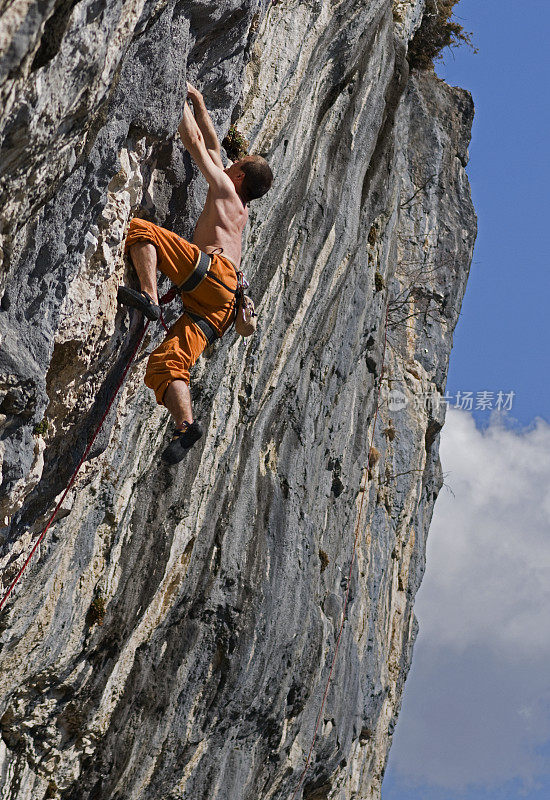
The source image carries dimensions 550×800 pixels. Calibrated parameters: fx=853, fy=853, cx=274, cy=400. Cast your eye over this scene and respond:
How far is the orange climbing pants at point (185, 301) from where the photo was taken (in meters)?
6.59

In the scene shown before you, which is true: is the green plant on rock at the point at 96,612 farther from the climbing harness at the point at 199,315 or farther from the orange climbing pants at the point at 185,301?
the climbing harness at the point at 199,315

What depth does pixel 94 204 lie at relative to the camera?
18.1ft

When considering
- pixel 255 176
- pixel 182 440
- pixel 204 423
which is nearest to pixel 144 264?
pixel 182 440

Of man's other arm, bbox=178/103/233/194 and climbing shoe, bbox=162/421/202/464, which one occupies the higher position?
man's other arm, bbox=178/103/233/194

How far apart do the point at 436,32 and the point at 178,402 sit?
13.7m

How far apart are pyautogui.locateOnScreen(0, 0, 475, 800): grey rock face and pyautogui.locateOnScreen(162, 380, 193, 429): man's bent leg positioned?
1.73ft

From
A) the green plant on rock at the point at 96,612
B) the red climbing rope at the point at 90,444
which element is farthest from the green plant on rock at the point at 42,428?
the green plant on rock at the point at 96,612

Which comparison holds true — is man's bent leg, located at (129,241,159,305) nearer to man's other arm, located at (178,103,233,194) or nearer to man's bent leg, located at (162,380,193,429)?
man's bent leg, located at (162,380,193,429)

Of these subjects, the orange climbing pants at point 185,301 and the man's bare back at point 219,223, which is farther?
the man's bare back at point 219,223

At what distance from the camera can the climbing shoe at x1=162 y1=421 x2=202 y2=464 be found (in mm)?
6570

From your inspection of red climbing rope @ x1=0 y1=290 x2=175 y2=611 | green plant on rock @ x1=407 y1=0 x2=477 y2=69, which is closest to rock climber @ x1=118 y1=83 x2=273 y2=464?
red climbing rope @ x1=0 y1=290 x2=175 y2=611

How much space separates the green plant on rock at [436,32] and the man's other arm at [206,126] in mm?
11834

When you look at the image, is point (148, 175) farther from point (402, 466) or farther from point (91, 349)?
point (402, 466)

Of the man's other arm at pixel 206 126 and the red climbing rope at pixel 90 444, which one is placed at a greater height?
the man's other arm at pixel 206 126
